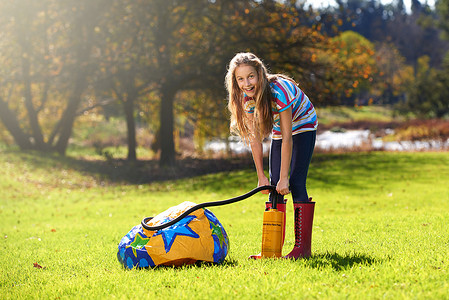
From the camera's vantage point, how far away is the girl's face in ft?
14.9

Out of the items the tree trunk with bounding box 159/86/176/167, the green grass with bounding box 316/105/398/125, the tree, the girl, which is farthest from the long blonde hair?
the green grass with bounding box 316/105/398/125

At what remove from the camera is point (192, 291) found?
3.72 m

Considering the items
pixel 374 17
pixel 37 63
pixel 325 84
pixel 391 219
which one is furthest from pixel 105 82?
pixel 374 17

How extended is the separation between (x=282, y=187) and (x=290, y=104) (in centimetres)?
80

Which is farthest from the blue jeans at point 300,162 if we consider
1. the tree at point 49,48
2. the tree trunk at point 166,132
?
the tree at point 49,48

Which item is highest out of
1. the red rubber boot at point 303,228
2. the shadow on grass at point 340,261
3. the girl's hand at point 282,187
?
the girl's hand at point 282,187

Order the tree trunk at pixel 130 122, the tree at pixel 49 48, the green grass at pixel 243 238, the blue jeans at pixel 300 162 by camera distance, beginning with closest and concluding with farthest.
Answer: the green grass at pixel 243 238 → the blue jeans at pixel 300 162 → the tree at pixel 49 48 → the tree trunk at pixel 130 122

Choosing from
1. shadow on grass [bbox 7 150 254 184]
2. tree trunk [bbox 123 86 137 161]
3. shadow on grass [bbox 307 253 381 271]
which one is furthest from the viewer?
tree trunk [bbox 123 86 137 161]

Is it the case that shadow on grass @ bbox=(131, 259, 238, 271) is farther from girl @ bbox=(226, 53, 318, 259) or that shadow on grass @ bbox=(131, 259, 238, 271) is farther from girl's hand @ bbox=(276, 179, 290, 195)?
girl's hand @ bbox=(276, 179, 290, 195)

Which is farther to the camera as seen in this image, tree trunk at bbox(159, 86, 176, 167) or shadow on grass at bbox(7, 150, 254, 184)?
tree trunk at bbox(159, 86, 176, 167)

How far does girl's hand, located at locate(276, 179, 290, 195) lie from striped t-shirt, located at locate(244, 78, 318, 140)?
1.74 ft

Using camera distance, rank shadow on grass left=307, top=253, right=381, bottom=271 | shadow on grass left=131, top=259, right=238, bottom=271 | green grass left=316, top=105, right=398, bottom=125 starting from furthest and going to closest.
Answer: green grass left=316, top=105, right=398, bottom=125 < shadow on grass left=131, top=259, right=238, bottom=271 < shadow on grass left=307, top=253, right=381, bottom=271

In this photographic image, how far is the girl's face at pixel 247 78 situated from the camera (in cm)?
455

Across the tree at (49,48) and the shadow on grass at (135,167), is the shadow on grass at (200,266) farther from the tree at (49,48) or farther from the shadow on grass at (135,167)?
the tree at (49,48)
